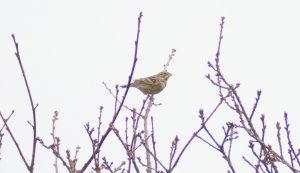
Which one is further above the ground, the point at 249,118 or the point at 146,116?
the point at 146,116

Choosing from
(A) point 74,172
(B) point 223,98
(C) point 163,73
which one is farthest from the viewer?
(C) point 163,73

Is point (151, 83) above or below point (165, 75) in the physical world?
below

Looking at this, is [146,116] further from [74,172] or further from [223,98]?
[74,172]

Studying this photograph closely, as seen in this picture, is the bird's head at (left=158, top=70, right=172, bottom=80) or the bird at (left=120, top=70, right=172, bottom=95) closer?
the bird at (left=120, top=70, right=172, bottom=95)

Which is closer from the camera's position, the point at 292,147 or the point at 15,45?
the point at 15,45

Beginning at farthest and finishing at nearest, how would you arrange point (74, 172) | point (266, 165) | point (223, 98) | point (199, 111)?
point (223, 98)
point (199, 111)
point (266, 165)
point (74, 172)

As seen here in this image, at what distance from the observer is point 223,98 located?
5184 millimetres

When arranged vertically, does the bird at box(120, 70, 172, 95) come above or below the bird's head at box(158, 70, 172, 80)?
below

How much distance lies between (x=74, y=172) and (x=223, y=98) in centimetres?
196

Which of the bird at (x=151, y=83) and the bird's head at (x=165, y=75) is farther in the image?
the bird's head at (x=165, y=75)

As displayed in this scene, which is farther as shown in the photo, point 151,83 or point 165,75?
point 165,75

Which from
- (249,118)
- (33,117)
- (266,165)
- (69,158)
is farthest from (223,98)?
(33,117)

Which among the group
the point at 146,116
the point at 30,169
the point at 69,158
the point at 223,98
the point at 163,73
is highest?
the point at 163,73

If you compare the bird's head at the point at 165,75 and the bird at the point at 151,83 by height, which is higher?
the bird's head at the point at 165,75
